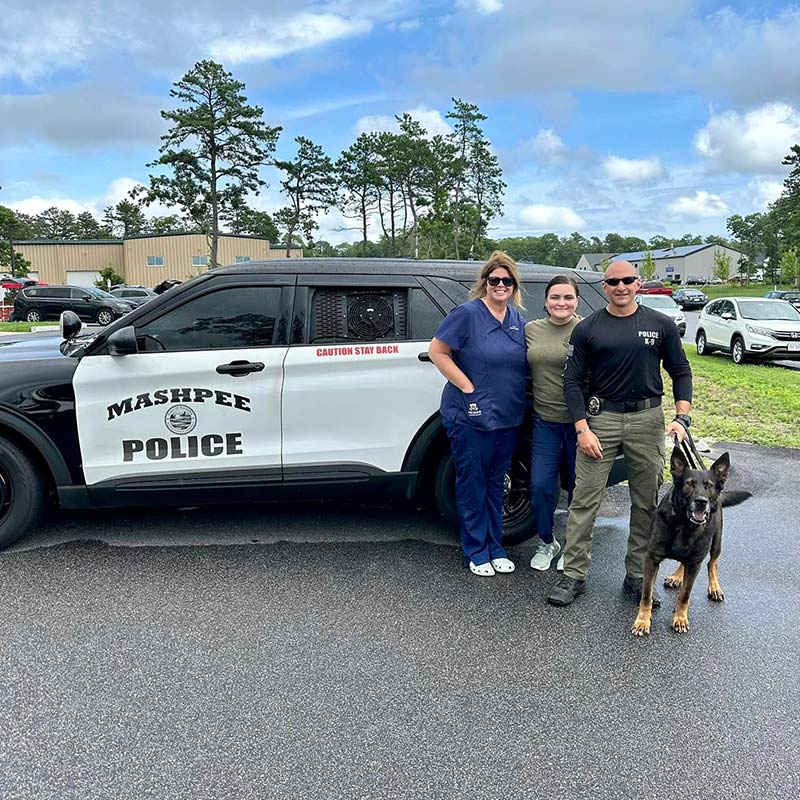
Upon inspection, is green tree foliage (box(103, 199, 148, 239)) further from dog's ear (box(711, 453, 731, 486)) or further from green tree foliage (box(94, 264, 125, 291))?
dog's ear (box(711, 453, 731, 486))

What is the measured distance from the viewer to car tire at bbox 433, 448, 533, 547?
14.3 ft

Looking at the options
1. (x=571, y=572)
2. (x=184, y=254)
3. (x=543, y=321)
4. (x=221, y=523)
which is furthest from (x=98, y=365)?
(x=184, y=254)

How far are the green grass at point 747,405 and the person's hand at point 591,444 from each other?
468 centimetres

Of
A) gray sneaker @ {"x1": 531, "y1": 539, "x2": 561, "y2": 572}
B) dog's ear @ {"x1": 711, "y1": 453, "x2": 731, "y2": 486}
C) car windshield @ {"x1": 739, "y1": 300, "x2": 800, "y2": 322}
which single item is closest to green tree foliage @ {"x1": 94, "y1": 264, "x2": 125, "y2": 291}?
car windshield @ {"x1": 739, "y1": 300, "x2": 800, "y2": 322}

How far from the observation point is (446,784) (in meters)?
2.34

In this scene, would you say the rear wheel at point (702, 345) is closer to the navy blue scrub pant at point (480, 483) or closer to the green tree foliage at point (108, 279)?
the navy blue scrub pant at point (480, 483)

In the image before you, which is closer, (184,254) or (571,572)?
(571,572)

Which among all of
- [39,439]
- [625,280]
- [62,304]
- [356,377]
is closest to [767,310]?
[625,280]

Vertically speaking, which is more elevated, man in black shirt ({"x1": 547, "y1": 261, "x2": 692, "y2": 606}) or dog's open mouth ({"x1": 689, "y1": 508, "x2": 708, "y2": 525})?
man in black shirt ({"x1": 547, "y1": 261, "x2": 692, "y2": 606})

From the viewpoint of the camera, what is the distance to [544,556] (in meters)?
4.15

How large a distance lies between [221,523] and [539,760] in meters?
2.92

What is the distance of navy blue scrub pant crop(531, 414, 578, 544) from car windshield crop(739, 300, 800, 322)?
45.0ft

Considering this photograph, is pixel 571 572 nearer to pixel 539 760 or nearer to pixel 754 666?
pixel 754 666

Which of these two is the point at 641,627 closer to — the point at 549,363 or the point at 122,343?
the point at 549,363
